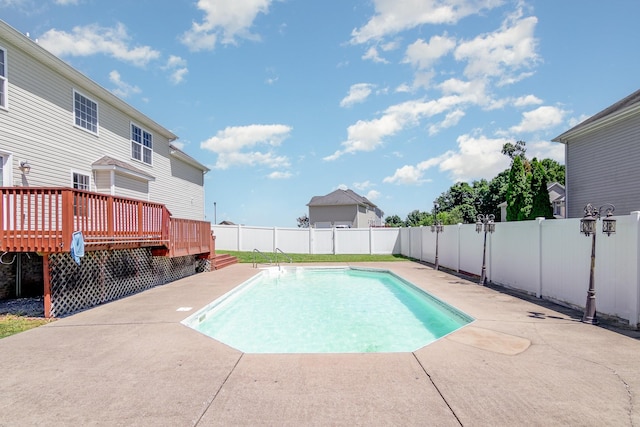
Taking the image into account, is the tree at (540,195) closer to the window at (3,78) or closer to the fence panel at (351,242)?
the fence panel at (351,242)

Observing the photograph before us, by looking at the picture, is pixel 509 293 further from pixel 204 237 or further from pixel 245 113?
pixel 245 113

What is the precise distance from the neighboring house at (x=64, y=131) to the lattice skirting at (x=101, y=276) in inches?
114

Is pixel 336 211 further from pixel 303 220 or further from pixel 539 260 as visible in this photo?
pixel 303 220

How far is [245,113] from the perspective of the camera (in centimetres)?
2128

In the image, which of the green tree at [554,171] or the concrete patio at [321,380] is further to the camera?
the green tree at [554,171]

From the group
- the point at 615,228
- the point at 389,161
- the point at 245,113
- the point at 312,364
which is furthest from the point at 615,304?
the point at 389,161

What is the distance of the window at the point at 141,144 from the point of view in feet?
45.5

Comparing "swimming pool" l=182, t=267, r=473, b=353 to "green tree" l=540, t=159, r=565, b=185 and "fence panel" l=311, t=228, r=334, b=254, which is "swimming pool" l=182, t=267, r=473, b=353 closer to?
"fence panel" l=311, t=228, r=334, b=254

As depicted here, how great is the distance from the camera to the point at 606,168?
12.6m

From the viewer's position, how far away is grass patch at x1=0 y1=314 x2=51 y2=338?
5773 millimetres

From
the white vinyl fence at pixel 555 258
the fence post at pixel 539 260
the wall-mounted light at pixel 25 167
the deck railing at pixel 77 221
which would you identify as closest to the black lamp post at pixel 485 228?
the white vinyl fence at pixel 555 258

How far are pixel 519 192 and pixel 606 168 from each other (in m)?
7.11

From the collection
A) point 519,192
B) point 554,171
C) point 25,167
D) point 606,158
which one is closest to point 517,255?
point 606,158

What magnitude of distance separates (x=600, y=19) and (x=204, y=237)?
581 inches
